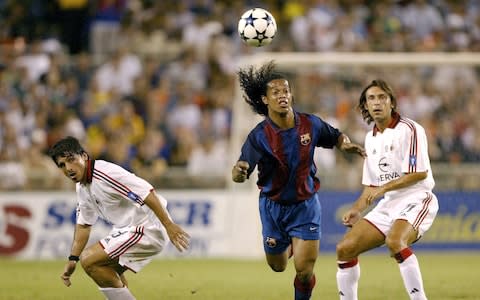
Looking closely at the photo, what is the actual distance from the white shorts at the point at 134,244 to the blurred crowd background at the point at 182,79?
800 cm

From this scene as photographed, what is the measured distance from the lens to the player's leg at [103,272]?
901 centimetres

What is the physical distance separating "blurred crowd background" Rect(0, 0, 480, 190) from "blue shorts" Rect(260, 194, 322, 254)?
755cm

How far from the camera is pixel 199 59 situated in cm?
1948

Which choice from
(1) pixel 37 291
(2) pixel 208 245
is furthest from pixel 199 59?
(1) pixel 37 291

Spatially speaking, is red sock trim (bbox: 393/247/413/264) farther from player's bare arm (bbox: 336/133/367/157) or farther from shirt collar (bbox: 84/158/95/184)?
shirt collar (bbox: 84/158/95/184)

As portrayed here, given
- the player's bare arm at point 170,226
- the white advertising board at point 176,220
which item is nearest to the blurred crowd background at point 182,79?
the white advertising board at point 176,220

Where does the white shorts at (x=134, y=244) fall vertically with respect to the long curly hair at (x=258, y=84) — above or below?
below

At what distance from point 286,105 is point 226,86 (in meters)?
9.90

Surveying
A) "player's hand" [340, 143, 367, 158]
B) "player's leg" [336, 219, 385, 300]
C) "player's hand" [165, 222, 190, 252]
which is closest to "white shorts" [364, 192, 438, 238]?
"player's leg" [336, 219, 385, 300]

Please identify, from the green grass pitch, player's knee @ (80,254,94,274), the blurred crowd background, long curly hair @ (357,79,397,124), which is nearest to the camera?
player's knee @ (80,254,94,274)

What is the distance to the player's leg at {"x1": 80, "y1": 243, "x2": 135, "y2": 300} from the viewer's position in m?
9.01

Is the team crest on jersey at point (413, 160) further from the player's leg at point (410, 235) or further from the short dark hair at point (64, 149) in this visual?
the short dark hair at point (64, 149)

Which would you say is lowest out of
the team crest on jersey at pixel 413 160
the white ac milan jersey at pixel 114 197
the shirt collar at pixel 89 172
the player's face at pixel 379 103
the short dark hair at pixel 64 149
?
the white ac milan jersey at pixel 114 197

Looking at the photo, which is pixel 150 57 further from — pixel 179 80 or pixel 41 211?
pixel 41 211
